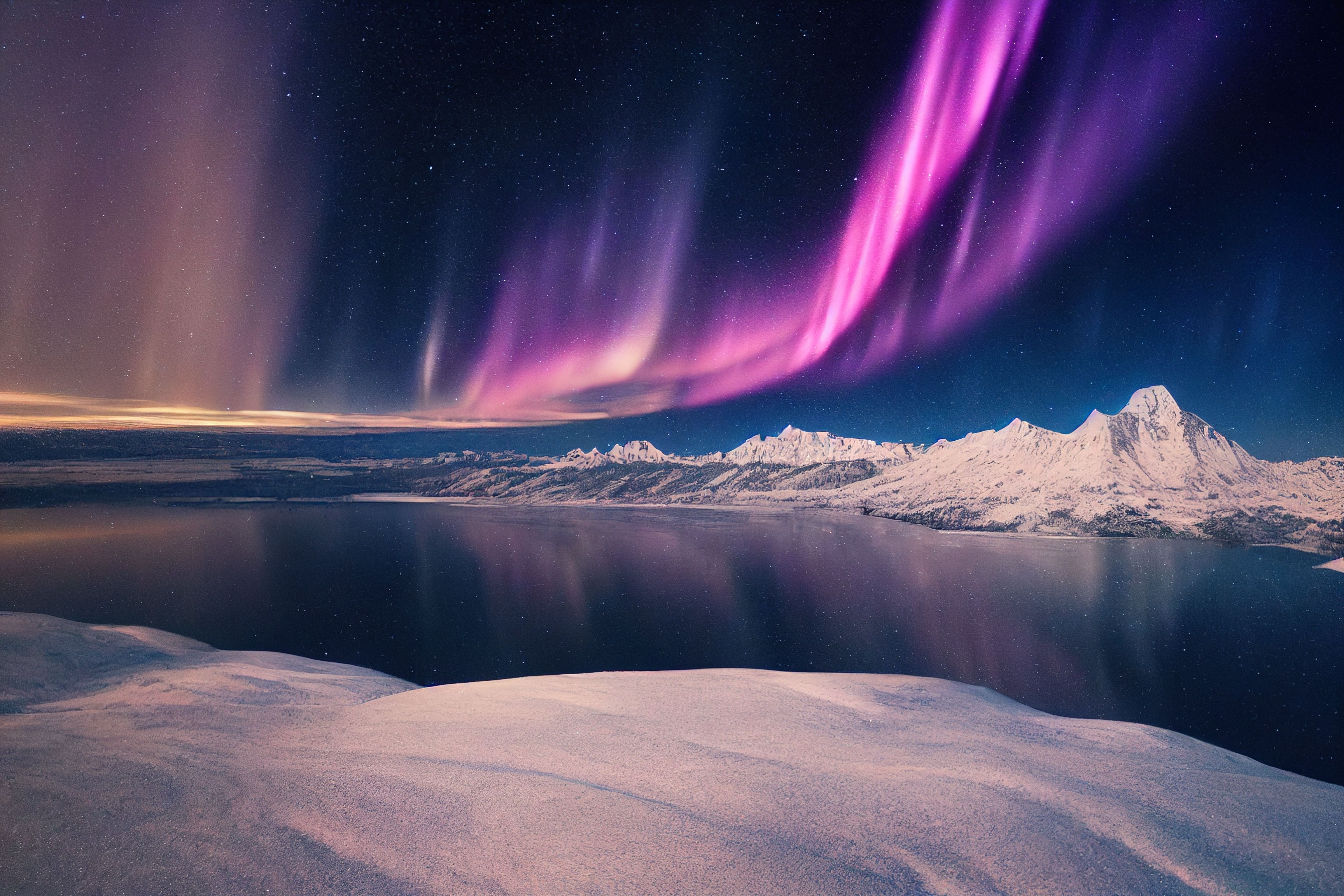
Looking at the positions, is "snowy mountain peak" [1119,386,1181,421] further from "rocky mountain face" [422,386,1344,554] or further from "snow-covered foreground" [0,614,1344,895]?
"snow-covered foreground" [0,614,1344,895]

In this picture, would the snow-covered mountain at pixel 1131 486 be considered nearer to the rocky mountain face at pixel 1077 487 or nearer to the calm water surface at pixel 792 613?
the rocky mountain face at pixel 1077 487

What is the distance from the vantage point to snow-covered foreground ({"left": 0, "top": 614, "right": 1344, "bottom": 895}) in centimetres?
372

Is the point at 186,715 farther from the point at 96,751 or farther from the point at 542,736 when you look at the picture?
the point at 542,736

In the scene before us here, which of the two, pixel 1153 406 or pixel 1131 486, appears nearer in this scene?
pixel 1131 486

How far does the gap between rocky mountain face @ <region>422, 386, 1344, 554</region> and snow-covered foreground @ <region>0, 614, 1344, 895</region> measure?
21.1 metres

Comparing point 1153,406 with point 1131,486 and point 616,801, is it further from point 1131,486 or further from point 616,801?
point 616,801

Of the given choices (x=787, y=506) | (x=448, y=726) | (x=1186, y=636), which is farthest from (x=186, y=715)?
(x=787, y=506)

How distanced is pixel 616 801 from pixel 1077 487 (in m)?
81.0

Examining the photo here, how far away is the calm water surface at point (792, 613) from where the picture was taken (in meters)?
10.5

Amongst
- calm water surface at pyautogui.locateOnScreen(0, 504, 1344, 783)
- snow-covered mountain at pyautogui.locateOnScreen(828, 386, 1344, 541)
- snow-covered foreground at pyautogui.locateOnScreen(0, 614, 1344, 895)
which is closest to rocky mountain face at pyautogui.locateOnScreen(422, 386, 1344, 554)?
snow-covered mountain at pyautogui.locateOnScreen(828, 386, 1344, 541)

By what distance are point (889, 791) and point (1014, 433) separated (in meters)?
131

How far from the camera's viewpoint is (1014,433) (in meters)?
112

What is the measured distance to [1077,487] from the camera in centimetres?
6512

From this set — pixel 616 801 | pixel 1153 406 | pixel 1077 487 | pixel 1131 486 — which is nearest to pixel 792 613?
pixel 616 801
